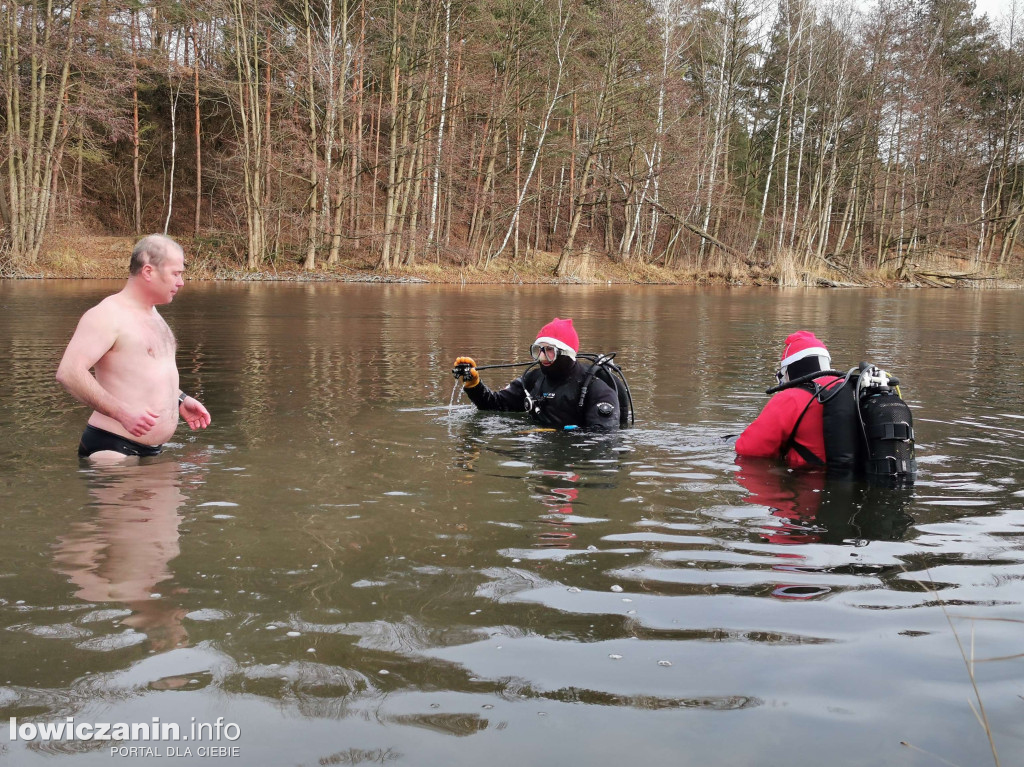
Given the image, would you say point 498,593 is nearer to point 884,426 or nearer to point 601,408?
point 884,426

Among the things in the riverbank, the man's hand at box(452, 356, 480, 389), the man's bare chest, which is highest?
the riverbank

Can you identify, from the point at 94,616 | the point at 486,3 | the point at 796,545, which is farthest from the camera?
the point at 486,3

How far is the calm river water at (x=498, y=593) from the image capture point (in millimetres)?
2600

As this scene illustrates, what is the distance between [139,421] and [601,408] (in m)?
3.42

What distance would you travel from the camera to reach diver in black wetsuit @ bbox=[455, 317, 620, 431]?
24.0ft

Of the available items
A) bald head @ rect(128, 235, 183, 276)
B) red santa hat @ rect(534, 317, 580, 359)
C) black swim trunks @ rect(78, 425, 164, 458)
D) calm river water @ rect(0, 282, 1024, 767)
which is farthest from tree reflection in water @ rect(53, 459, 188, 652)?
red santa hat @ rect(534, 317, 580, 359)

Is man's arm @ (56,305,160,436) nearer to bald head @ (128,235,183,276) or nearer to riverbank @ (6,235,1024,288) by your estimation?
bald head @ (128,235,183,276)

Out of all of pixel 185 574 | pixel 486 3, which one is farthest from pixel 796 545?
pixel 486 3

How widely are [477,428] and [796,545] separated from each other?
363 centimetres

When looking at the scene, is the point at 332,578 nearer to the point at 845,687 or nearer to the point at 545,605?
the point at 545,605

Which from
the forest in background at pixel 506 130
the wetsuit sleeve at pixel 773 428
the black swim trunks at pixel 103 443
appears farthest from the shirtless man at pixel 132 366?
the forest in background at pixel 506 130

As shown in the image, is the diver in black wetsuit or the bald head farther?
the diver in black wetsuit

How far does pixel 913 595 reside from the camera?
12.2 ft

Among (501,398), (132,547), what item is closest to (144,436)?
(132,547)
